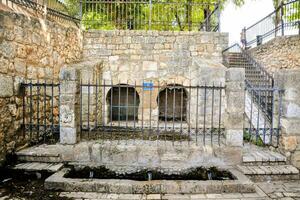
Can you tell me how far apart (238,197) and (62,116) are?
10.3 ft

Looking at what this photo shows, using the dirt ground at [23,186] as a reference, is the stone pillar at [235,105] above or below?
above

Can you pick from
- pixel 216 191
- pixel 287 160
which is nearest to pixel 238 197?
pixel 216 191

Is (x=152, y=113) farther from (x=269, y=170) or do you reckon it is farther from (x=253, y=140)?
(x=269, y=170)

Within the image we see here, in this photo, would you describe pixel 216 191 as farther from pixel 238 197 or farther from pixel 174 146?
pixel 174 146

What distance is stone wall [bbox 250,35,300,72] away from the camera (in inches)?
336

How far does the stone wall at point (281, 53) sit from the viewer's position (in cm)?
853

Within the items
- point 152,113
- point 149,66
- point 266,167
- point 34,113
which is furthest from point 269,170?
point 149,66

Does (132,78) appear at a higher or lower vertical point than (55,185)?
higher

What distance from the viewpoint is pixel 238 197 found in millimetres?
3270

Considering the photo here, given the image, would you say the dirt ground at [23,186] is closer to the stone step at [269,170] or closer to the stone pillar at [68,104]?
the stone pillar at [68,104]


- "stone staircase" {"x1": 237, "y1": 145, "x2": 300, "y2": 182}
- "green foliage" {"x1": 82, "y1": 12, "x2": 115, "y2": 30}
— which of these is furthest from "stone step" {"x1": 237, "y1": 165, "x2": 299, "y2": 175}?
"green foliage" {"x1": 82, "y1": 12, "x2": 115, "y2": 30}

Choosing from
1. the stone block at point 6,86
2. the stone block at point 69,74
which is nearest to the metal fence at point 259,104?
A: the stone block at point 69,74

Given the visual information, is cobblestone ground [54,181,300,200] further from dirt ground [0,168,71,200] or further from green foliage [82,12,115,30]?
green foliage [82,12,115,30]

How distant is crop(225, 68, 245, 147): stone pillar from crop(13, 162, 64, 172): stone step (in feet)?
9.80
